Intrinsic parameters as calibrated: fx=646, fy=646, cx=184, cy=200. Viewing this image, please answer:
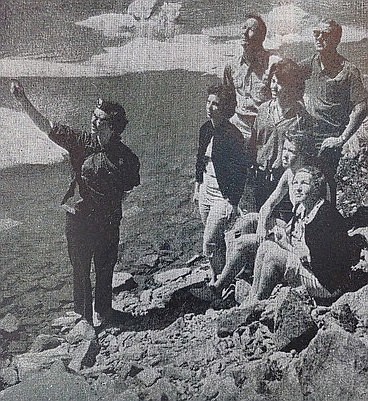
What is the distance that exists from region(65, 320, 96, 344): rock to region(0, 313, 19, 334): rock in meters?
0.32

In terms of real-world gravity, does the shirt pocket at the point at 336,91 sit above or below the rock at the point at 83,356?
above

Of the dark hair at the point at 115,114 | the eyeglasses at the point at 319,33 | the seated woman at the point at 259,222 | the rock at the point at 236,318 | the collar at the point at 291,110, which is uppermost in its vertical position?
the eyeglasses at the point at 319,33

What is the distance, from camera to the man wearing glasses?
384 cm

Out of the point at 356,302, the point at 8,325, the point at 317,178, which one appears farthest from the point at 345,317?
the point at 8,325

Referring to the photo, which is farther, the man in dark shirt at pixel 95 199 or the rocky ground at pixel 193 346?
the man in dark shirt at pixel 95 199

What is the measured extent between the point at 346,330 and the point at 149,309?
1172 mm

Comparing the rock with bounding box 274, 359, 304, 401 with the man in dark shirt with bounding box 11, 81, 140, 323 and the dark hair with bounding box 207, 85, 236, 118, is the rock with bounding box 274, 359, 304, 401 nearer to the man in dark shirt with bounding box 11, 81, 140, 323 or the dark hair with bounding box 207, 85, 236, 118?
the man in dark shirt with bounding box 11, 81, 140, 323

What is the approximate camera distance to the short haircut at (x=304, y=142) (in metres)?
3.86

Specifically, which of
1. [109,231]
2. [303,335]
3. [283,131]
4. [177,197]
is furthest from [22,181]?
[303,335]

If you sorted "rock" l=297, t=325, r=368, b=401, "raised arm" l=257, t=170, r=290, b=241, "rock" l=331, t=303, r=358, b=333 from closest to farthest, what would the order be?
"rock" l=297, t=325, r=368, b=401
"rock" l=331, t=303, r=358, b=333
"raised arm" l=257, t=170, r=290, b=241

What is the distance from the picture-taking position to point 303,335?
377 centimetres

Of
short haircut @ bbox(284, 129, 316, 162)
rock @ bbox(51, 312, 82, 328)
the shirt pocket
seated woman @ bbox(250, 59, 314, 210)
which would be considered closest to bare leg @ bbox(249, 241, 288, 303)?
seated woman @ bbox(250, 59, 314, 210)

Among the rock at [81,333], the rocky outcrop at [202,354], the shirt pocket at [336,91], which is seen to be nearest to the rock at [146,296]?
the rocky outcrop at [202,354]

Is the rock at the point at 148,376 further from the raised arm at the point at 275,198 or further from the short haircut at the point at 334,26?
the short haircut at the point at 334,26
